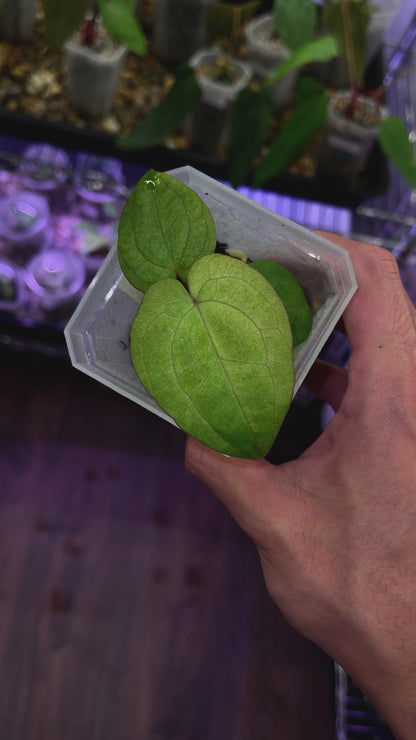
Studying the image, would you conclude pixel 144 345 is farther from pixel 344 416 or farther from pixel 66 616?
pixel 66 616

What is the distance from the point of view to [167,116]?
724 mm

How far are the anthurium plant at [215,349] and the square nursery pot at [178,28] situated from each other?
29.4 inches

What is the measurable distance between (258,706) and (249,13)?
1.00 meters

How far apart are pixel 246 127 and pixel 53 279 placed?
36cm

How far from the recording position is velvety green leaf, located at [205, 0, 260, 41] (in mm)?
755

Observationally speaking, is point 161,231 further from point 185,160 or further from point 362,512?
point 185,160

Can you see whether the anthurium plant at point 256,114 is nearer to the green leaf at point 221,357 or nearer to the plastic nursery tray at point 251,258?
the plastic nursery tray at point 251,258

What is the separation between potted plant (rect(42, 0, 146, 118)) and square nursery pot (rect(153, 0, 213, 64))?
140 mm

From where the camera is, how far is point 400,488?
45cm

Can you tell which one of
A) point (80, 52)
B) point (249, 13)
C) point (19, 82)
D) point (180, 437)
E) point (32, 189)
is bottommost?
point (180, 437)

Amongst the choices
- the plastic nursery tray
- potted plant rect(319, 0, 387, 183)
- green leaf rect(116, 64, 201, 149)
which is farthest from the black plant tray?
the plastic nursery tray

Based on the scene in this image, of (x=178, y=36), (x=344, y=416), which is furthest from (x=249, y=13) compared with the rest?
(x=344, y=416)

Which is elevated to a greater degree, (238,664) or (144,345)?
(144,345)

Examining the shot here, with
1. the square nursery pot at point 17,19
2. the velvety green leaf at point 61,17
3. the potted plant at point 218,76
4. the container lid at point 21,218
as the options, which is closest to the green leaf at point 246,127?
the potted plant at point 218,76
